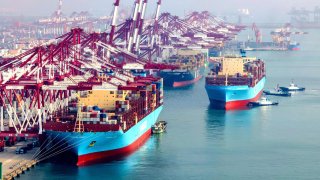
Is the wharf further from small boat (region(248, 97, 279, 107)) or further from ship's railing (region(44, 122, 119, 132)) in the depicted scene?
small boat (region(248, 97, 279, 107))

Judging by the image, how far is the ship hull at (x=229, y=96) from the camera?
2552 inches

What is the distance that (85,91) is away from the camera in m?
45.9

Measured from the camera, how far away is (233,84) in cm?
6700

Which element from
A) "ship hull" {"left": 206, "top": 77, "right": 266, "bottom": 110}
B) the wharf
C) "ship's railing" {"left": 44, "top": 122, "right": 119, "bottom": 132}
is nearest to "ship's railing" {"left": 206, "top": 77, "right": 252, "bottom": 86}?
"ship hull" {"left": 206, "top": 77, "right": 266, "bottom": 110}

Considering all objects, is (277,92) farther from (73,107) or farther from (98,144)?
(98,144)

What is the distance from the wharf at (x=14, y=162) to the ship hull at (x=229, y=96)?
80.1ft

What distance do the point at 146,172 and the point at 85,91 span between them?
7.51 m

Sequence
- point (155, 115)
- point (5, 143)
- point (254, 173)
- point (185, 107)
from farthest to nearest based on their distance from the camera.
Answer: point (185, 107) → point (155, 115) → point (5, 143) → point (254, 173)

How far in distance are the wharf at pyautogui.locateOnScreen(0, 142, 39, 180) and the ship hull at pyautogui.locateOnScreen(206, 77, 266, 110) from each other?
80.1 ft

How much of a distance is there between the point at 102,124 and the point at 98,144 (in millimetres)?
873

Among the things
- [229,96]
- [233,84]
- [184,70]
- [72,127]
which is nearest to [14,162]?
[72,127]

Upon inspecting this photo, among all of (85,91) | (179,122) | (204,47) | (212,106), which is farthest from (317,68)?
(85,91)

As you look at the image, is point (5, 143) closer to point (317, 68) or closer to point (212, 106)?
point (212, 106)

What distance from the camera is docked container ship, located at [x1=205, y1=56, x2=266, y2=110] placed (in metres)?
65.2
